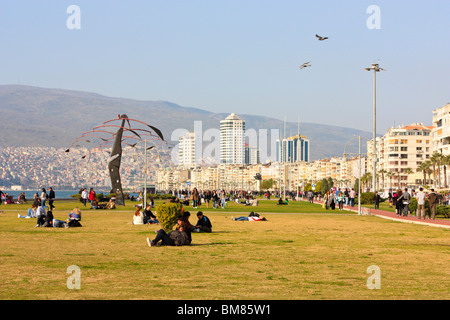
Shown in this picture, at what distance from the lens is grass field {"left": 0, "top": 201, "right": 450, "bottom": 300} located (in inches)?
492

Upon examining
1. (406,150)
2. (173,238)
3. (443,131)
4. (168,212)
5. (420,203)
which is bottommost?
(173,238)

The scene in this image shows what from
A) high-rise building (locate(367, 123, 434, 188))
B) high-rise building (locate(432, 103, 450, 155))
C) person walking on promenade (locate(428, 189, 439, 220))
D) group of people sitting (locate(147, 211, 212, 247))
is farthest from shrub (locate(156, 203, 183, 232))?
high-rise building (locate(367, 123, 434, 188))

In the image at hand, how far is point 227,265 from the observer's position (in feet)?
55.7

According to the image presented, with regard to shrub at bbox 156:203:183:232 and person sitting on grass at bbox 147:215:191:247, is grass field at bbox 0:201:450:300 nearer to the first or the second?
person sitting on grass at bbox 147:215:191:247

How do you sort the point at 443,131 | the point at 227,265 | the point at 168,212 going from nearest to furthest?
the point at 227,265 → the point at 168,212 → the point at 443,131

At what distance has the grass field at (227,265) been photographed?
41.0ft

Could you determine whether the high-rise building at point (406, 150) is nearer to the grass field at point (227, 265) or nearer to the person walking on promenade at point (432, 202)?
the person walking on promenade at point (432, 202)

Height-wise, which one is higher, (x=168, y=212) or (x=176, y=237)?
(x=168, y=212)

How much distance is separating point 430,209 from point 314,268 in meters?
26.9

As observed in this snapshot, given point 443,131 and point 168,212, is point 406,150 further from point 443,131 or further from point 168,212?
point 168,212

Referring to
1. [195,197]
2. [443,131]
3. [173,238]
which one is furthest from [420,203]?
[443,131]
